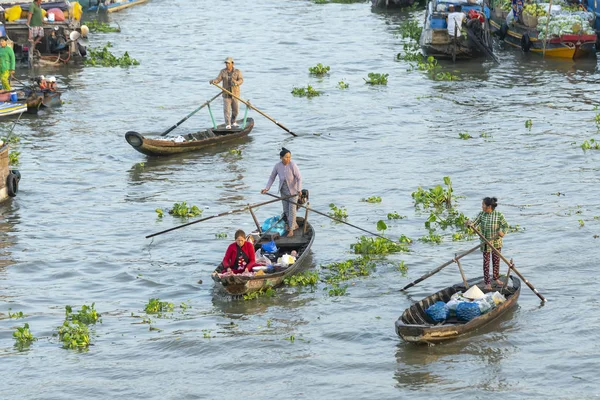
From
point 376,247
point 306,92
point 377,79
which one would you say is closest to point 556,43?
point 377,79

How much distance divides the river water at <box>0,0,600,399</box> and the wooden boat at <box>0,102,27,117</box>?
14.1 inches

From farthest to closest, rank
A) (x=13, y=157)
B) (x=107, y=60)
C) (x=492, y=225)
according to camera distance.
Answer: (x=107, y=60)
(x=13, y=157)
(x=492, y=225)

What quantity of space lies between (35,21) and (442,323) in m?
24.5

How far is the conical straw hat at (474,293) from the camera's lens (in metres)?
15.3

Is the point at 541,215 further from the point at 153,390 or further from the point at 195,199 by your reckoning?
the point at 153,390

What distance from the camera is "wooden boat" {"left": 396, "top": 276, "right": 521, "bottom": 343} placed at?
14344 mm

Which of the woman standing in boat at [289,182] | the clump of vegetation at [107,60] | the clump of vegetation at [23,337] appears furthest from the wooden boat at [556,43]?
the clump of vegetation at [23,337]

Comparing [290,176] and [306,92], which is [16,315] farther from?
[306,92]

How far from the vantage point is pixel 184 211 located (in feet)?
69.2

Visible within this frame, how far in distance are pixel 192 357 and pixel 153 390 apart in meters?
1.08

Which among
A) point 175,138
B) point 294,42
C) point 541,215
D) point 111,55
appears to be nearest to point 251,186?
point 175,138

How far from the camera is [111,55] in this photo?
127ft

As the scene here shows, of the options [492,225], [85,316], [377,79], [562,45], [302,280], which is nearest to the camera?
[492,225]

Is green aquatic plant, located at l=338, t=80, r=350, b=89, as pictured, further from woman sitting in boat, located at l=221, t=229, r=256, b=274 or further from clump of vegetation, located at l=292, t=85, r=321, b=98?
woman sitting in boat, located at l=221, t=229, r=256, b=274
